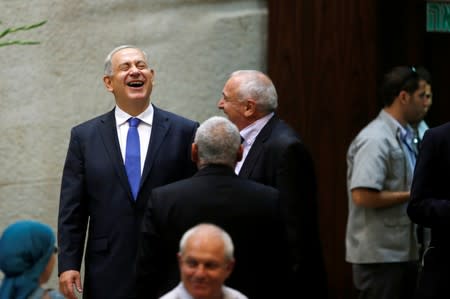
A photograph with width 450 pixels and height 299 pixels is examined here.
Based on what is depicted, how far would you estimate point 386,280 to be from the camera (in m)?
9.31

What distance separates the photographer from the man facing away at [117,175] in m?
7.87

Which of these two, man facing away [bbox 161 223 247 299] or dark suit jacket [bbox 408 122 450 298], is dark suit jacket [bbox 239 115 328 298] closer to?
dark suit jacket [bbox 408 122 450 298]

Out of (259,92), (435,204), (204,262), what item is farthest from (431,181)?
(204,262)

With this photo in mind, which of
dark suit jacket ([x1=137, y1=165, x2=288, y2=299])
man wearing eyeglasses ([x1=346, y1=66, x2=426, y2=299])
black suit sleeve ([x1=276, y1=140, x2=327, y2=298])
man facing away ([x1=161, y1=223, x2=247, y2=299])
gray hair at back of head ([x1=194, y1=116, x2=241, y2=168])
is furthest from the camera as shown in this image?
man wearing eyeglasses ([x1=346, y1=66, x2=426, y2=299])

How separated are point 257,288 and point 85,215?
1.60 metres

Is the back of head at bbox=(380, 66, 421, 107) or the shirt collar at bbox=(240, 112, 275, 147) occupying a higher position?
the back of head at bbox=(380, 66, 421, 107)

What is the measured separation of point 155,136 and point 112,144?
9.6 inches

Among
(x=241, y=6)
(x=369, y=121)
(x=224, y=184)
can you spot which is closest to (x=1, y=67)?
(x=241, y=6)

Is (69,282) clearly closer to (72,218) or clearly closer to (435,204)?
(72,218)

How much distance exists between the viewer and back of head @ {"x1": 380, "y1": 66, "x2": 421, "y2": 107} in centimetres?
950

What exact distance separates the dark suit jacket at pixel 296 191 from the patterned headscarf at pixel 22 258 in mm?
1649

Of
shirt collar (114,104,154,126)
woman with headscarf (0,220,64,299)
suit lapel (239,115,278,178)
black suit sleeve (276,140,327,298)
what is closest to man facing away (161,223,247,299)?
woman with headscarf (0,220,64,299)

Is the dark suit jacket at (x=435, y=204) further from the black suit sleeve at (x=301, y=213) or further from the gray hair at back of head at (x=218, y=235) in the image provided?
the gray hair at back of head at (x=218, y=235)

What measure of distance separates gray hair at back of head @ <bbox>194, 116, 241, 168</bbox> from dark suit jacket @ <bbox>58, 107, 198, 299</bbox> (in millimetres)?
1180
